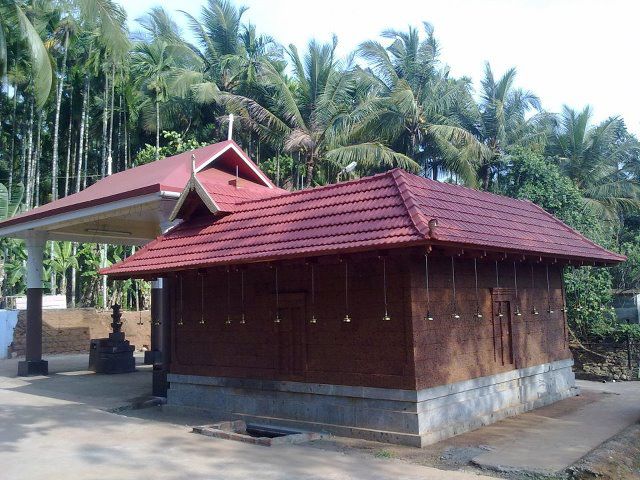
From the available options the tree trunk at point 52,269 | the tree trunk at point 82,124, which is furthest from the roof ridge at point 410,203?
the tree trunk at point 82,124

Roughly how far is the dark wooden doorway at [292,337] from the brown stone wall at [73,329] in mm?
15884

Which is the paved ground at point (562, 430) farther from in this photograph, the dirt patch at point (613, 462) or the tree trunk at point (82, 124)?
the tree trunk at point (82, 124)

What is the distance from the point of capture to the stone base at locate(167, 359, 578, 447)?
9.35 m

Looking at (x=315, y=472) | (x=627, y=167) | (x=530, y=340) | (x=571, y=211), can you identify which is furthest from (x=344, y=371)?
(x=627, y=167)

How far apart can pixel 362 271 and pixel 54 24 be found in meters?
21.7

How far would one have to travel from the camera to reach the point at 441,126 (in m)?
27.8

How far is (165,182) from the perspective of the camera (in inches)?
516

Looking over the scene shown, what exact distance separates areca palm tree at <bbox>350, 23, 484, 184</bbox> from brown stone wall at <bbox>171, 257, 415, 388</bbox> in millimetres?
15350

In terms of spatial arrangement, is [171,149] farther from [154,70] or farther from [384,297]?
[384,297]

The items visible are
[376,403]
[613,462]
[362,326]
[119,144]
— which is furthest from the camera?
[119,144]

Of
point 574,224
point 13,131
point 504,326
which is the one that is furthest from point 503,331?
point 13,131

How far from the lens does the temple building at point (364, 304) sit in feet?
31.1

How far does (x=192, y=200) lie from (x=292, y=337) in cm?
381

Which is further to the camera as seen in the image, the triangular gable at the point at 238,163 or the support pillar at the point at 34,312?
the support pillar at the point at 34,312
